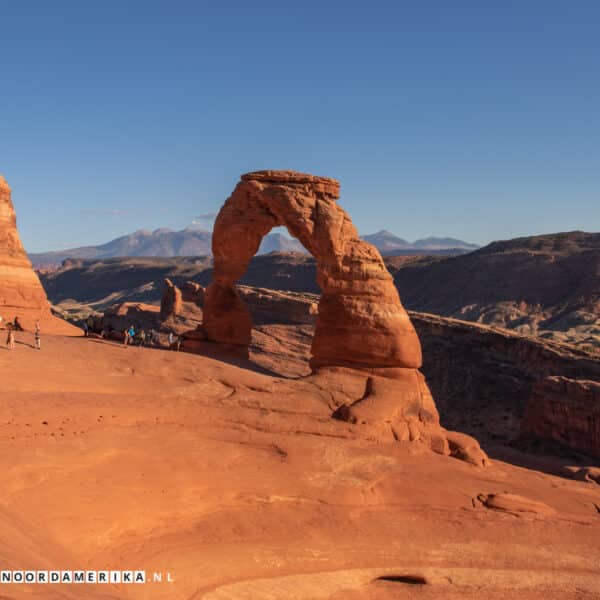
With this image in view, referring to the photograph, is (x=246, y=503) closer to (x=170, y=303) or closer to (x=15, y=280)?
(x=15, y=280)

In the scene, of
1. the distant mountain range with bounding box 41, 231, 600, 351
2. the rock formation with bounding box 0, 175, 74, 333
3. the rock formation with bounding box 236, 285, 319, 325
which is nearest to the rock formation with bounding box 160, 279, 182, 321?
the rock formation with bounding box 236, 285, 319, 325

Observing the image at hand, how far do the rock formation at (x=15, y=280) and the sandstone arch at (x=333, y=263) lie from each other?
8.83 metres

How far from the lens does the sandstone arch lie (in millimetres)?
19734

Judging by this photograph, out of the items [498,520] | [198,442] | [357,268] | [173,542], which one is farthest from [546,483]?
[173,542]

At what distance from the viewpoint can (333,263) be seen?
806 inches

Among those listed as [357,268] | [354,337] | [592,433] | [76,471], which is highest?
[357,268]

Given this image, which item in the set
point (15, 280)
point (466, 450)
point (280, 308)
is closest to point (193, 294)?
point (280, 308)

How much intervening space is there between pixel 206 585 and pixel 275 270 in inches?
3991

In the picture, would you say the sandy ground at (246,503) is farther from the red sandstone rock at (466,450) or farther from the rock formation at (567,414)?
the rock formation at (567,414)

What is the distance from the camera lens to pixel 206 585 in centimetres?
931

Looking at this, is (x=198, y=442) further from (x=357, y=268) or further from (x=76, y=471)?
(x=357, y=268)

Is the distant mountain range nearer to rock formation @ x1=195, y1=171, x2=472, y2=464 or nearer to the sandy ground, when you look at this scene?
rock formation @ x1=195, y1=171, x2=472, y2=464

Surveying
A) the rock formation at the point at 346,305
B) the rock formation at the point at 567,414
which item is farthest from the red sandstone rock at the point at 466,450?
the rock formation at the point at 567,414

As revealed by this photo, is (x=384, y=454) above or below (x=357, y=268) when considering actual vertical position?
below
